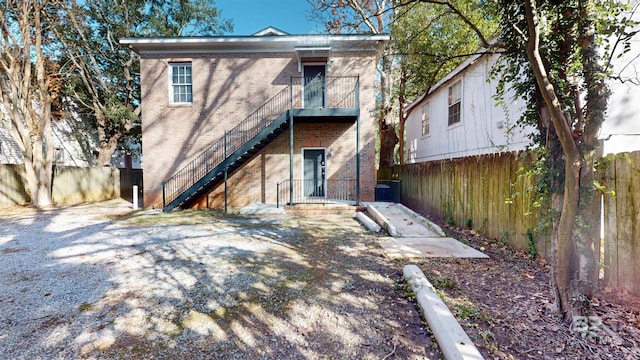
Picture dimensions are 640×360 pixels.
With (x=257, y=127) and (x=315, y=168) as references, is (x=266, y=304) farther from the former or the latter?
(x=257, y=127)

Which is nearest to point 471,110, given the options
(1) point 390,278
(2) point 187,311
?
(1) point 390,278

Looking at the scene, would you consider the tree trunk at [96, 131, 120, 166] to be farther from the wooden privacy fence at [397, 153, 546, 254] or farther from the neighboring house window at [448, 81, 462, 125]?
the neighboring house window at [448, 81, 462, 125]

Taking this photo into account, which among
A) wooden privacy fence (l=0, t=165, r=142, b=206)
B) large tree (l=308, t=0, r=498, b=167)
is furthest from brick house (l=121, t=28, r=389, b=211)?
wooden privacy fence (l=0, t=165, r=142, b=206)

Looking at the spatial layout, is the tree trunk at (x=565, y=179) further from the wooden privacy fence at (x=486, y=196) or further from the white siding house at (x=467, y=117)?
the white siding house at (x=467, y=117)

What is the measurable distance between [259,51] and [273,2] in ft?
13.0

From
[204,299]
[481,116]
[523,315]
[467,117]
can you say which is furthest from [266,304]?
[467,117]

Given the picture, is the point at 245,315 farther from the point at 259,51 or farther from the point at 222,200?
the point at 259,51

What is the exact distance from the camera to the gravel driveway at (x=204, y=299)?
2.39 meters

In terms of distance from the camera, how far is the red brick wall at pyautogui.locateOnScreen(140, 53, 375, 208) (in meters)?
10.8

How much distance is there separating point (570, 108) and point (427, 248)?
321cm

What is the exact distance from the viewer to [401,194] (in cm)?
1148

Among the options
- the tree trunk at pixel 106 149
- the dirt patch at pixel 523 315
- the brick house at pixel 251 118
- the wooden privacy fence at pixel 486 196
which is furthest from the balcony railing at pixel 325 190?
the tree trunk at pixel 106 149

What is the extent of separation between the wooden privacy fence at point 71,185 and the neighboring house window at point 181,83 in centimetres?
711

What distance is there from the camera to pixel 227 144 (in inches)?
432
